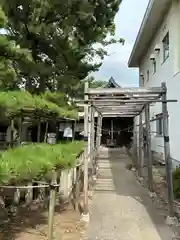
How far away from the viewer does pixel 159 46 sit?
13.1m

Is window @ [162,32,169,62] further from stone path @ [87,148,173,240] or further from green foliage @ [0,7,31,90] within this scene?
green foliage @ [0,7,31,90]

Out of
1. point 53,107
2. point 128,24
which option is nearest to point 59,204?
point 53,107

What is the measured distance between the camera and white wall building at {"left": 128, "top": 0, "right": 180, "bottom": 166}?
10398 mm

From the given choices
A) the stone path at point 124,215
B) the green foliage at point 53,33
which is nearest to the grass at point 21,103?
the stone path at point 124,215

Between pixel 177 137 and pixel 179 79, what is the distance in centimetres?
Answer: 176

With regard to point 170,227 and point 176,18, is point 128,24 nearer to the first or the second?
point 176,18

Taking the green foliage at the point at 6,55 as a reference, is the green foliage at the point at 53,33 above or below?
above

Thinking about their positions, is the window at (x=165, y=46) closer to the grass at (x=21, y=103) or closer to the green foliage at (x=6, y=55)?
the grass at (x=21, y=103)

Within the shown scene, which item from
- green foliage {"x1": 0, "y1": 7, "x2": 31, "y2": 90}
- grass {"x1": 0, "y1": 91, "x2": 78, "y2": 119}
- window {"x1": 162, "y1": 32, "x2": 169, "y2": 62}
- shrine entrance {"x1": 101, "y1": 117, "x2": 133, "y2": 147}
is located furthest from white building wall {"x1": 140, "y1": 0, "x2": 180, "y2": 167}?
shrine entrance {"x1": 101, "y1": 117, "x2": 133, "y2": 147}

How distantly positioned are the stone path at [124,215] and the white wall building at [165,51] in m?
1.75

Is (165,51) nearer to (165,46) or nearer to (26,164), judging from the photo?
(165,46)

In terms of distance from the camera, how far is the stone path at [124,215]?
5160 mm

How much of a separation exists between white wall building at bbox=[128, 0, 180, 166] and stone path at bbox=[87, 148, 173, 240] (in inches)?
68.9

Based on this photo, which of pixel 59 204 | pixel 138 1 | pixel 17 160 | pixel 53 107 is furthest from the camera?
pixel 138 1
